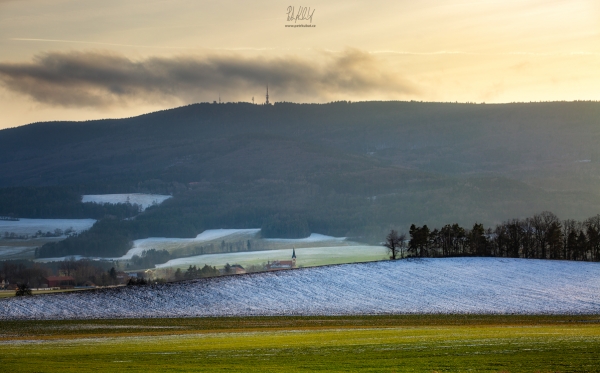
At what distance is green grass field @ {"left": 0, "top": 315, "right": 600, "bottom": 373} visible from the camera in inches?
1289

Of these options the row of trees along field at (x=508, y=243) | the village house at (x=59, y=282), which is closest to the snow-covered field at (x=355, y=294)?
the row of trees along field at (x=508, y=243)

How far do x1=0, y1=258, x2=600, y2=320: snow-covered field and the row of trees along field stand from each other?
13.5m

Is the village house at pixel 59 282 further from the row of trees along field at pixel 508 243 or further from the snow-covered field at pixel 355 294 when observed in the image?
the row of trees along field at pixel 508 243

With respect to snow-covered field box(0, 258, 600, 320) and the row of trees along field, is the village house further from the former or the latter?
the row of trees along field

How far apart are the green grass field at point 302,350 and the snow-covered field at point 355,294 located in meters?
17.6

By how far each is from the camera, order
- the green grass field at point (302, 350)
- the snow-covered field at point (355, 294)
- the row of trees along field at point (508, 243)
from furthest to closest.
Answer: the row of trees along field at point (508, 243)
the snow-covered field at point (355, 294)
the green grass field at point (302, 350)

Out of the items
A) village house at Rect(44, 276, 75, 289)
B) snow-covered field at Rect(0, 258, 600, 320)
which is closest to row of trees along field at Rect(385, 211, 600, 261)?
snow-covered field at Rect(0, 258, 600, 320)

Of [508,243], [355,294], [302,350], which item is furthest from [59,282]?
[302,350]

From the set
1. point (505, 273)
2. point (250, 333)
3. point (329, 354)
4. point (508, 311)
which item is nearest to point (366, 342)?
point (329, 354)

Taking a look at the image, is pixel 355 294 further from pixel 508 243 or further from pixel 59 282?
pixel 59 282

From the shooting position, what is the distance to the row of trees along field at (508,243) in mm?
117125

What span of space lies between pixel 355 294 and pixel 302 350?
47.2 metres

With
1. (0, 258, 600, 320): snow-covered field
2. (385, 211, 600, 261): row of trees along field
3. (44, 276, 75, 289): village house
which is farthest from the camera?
(44, 276, 75, 289): village house

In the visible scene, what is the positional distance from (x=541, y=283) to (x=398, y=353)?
6086 centimetres
